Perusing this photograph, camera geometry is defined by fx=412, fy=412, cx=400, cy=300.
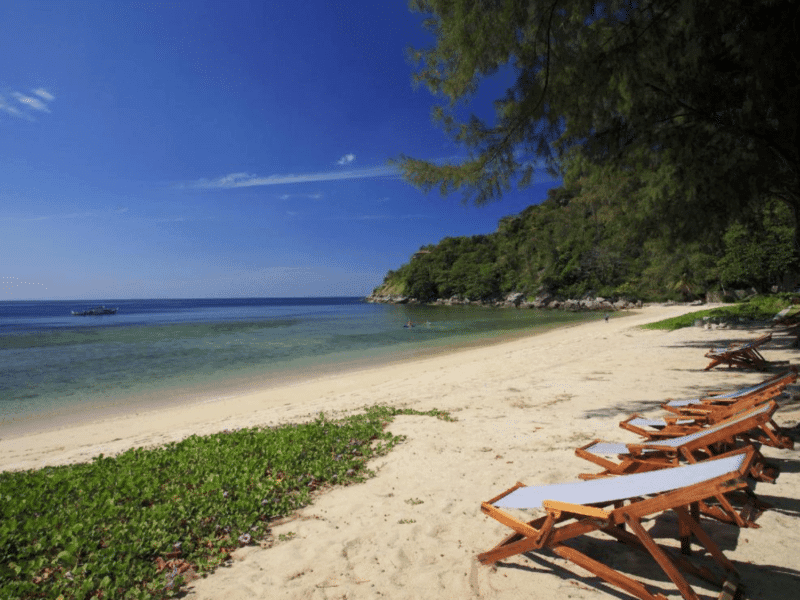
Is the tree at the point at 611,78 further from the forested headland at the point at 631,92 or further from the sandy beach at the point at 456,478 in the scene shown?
the sandy beach at the point at 456,478

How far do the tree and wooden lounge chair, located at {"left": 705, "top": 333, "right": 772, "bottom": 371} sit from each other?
3824 millimetres

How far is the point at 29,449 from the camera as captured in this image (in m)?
7.86

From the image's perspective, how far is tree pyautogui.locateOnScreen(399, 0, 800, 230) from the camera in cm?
458

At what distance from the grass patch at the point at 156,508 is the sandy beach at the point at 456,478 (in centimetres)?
28

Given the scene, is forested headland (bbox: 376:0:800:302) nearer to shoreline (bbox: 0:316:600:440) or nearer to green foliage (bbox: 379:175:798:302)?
green foliage (bbox: 379:175:798:302)

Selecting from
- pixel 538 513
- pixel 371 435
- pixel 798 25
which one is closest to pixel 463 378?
pixel 371 435

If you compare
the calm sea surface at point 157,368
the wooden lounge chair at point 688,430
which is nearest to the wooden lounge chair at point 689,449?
the wooden lounge chair at point 688,430

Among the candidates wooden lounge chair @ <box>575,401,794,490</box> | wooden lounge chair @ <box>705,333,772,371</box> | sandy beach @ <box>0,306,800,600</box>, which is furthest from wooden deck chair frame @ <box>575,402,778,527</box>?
wooden lounge chair @ <box>705,333,772,371</box>

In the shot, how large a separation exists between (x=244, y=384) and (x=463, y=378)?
7721 mm

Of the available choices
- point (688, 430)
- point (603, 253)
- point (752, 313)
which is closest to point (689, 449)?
point (688, 430)

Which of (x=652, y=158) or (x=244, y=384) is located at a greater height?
(x=652, y=158)

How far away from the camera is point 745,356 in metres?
8.91

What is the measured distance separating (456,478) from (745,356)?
26.9 feet

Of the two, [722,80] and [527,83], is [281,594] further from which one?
[722,80]
